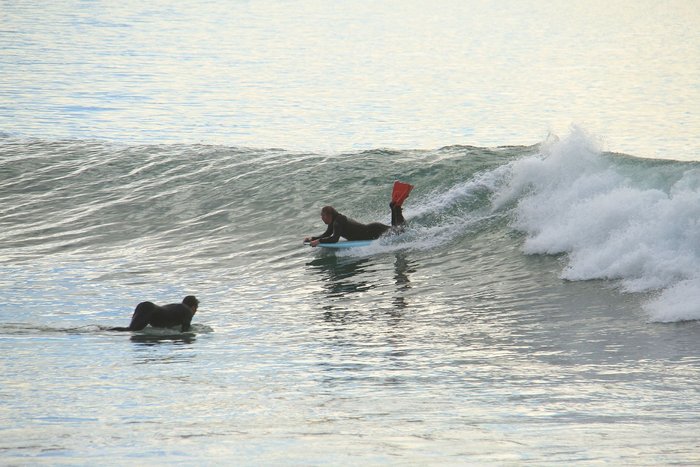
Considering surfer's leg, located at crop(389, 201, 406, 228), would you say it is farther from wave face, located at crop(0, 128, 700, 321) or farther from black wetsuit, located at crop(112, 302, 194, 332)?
black wetsuit, located at crop(112, 302, 194, 332)

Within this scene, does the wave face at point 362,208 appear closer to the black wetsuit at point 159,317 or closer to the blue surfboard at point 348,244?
the blue surfboard at point 348,244

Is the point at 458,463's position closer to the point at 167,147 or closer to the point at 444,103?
the point at 167,147

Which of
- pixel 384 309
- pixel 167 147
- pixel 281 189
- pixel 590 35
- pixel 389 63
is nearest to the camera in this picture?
pixel 384 309

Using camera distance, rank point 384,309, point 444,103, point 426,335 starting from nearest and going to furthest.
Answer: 1. point 426,335
2. point 384,309
3. point 444,103

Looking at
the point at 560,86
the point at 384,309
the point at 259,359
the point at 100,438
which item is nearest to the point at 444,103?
the point at 560,86

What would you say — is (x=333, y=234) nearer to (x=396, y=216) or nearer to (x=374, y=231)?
(x=374, y=231)

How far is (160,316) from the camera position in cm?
1193

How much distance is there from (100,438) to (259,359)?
3.29 meters

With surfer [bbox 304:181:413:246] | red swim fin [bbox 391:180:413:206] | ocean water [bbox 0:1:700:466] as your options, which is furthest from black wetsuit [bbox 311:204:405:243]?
ocean water [bbox 0:1:700:466]

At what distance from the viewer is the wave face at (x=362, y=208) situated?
608 inches

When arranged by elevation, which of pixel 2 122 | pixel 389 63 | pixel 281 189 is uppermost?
pixel 389 63

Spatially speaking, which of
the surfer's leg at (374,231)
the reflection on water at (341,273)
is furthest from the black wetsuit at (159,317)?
the surfer's leg at (374,231)

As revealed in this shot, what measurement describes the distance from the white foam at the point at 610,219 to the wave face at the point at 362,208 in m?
0.03

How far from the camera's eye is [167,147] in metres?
29.4
